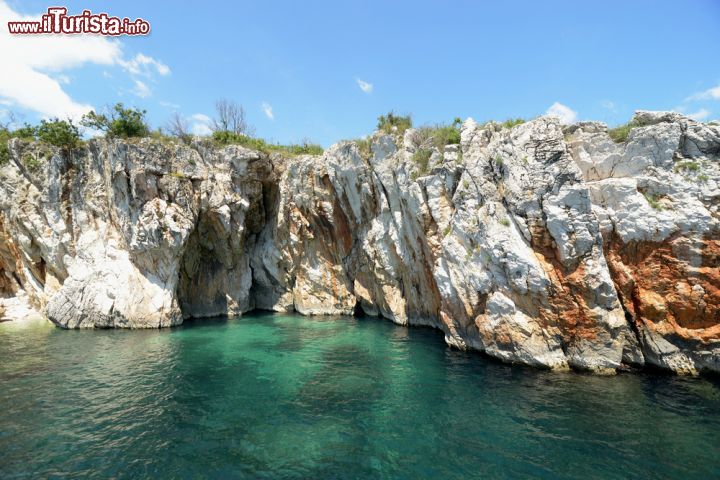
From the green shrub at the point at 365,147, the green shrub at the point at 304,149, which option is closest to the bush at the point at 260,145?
the green shrub at the point at 304,149

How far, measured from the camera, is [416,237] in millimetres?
21859

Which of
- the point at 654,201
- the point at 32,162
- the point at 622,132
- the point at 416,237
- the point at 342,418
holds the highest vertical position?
the point at 32,162

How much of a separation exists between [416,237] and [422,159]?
175 inches

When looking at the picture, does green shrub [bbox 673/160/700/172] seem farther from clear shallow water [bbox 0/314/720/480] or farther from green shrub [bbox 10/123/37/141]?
green shrub [bbox 10/123/37/141]

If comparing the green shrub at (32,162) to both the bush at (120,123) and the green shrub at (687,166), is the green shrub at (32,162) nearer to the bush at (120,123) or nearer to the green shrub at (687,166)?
the bush at (120,123)

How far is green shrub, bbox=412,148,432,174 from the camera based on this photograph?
20547 millimetres

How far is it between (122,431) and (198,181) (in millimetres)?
20678

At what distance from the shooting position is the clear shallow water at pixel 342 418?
29.0 feet

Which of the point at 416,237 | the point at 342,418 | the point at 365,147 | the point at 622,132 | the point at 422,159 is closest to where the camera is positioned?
the point at 342,418

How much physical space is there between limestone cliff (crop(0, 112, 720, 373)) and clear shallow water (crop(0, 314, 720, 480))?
2.27 metres

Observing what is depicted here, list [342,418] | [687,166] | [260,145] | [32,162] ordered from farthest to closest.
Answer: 1. [260,145]
2. [32,162]
3. [687,166]
4. [342,418]

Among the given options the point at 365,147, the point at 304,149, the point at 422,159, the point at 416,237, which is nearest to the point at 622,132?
the point at 422,159

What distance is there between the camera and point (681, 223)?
13453 mm

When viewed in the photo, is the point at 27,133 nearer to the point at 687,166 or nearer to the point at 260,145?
the point at 260,145
